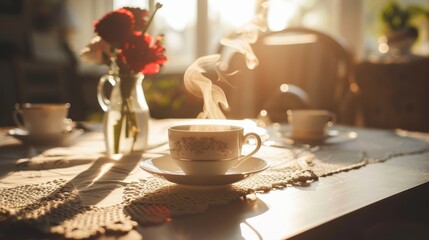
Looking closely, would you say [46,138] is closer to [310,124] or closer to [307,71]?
[310,124]

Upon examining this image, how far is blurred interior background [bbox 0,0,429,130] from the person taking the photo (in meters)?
2.76

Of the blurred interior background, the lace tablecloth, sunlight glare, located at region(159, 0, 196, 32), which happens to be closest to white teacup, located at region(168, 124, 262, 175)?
the lace tablecloth

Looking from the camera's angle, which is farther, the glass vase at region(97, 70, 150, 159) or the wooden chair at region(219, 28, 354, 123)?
the wooden chair at region(219, 28, 354, 123)

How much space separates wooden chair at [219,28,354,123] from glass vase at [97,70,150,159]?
1.44m

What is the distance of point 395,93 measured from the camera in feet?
9.44

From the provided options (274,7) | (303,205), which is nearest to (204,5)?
(274,7)

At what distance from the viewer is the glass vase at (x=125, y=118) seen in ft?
3.43

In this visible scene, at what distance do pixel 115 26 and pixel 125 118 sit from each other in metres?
0.23

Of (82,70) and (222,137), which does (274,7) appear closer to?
(82,70)

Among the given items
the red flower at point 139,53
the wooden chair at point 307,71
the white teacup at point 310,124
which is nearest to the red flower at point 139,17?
the red flower at point 139,53

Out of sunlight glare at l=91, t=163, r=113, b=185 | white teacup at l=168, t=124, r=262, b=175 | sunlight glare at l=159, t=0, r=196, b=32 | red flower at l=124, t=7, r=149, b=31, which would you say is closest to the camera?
white teacup at l=168, t=124, r=262, b=175

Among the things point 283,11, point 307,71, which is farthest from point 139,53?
point 283,11

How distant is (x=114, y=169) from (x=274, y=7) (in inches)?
130

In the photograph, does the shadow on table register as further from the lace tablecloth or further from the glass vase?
the glass vase
